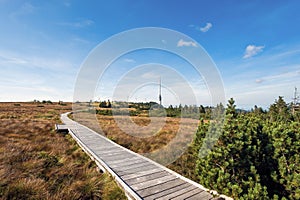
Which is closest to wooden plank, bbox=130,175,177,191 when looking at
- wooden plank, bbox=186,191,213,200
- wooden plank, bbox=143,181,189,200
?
wooden plank, bbox=143,181,189,200

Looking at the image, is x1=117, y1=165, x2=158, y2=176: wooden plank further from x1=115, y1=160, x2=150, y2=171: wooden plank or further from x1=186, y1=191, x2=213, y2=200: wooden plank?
x1=186, y1=191, x2=213, y2=200: wooden plank

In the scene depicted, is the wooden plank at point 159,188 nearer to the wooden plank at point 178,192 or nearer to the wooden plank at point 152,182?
the wooden plank at point 152,182

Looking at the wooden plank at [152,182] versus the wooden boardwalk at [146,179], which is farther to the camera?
the wooden plank at [152,182]

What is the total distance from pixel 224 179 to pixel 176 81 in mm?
5717

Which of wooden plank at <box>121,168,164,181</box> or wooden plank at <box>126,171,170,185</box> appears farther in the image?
wooden plank at <box>121,168,164,181</box>

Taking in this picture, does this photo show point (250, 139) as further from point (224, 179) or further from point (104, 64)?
point (104, 64)

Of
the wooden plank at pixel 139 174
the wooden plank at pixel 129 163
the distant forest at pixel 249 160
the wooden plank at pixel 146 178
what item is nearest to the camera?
the distant forest at pixel 249 160

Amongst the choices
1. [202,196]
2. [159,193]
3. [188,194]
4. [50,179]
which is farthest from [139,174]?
[50,179]

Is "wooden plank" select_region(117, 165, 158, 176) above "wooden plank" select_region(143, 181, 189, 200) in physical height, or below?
above

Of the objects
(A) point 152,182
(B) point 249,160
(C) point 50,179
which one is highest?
(B) point 249,160

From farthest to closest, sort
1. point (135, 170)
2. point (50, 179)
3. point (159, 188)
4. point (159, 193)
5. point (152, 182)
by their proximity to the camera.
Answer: point (135, 170)
point (50, 179)
point (152, 182)
point (159, 188)
point (159, 193)

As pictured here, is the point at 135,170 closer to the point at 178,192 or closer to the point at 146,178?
the point at 146,178

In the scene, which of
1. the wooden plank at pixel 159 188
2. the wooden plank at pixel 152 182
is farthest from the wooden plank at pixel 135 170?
the wooden plank at pixel 159 188

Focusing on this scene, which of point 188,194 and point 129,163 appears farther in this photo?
point 129,163
